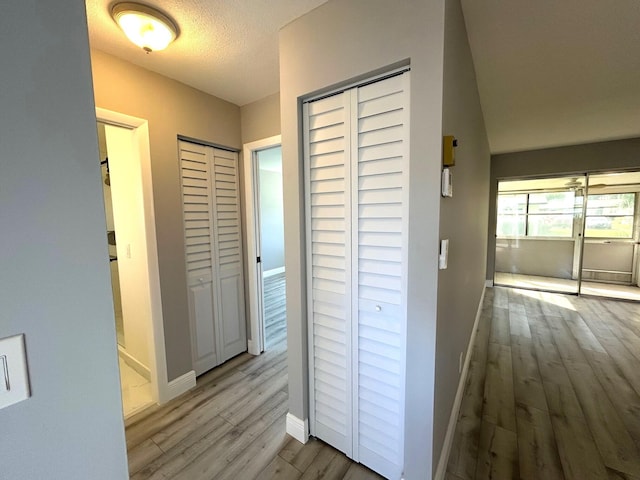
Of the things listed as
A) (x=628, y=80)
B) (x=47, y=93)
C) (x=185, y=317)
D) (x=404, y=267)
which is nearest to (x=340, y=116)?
(x=404, y=267)

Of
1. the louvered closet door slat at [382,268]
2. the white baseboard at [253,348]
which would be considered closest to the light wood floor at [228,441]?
the louvered closet door slat at [382,268]

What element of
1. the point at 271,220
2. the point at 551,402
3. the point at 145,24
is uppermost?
the point at 145,24

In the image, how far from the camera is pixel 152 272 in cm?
198

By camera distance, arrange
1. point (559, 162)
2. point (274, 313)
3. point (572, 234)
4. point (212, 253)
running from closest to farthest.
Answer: point (212, 253), point (274, 313), point (559, 162), point (572, 234)

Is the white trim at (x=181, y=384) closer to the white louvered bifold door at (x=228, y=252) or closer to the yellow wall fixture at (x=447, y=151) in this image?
the white louvered bifold door at (x=228, y=252)

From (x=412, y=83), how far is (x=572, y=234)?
579 cm

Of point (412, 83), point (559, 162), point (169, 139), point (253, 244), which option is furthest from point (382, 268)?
point (559, 162)

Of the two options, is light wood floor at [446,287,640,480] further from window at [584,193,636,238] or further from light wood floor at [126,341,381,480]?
window at [584,193,636,238]

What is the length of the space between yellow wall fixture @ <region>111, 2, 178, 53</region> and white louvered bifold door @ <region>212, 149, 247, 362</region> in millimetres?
974

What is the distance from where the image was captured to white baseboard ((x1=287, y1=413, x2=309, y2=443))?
1.67 meters

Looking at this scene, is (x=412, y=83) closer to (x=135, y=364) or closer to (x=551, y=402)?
(x=551, y=402)

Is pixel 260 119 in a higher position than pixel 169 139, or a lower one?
higher

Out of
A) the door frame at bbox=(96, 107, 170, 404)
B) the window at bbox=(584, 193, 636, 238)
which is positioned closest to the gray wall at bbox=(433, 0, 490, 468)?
the door frame at bbox=(96, 107, 170, 404)

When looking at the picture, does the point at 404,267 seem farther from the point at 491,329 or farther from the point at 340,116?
the point at 491,329
